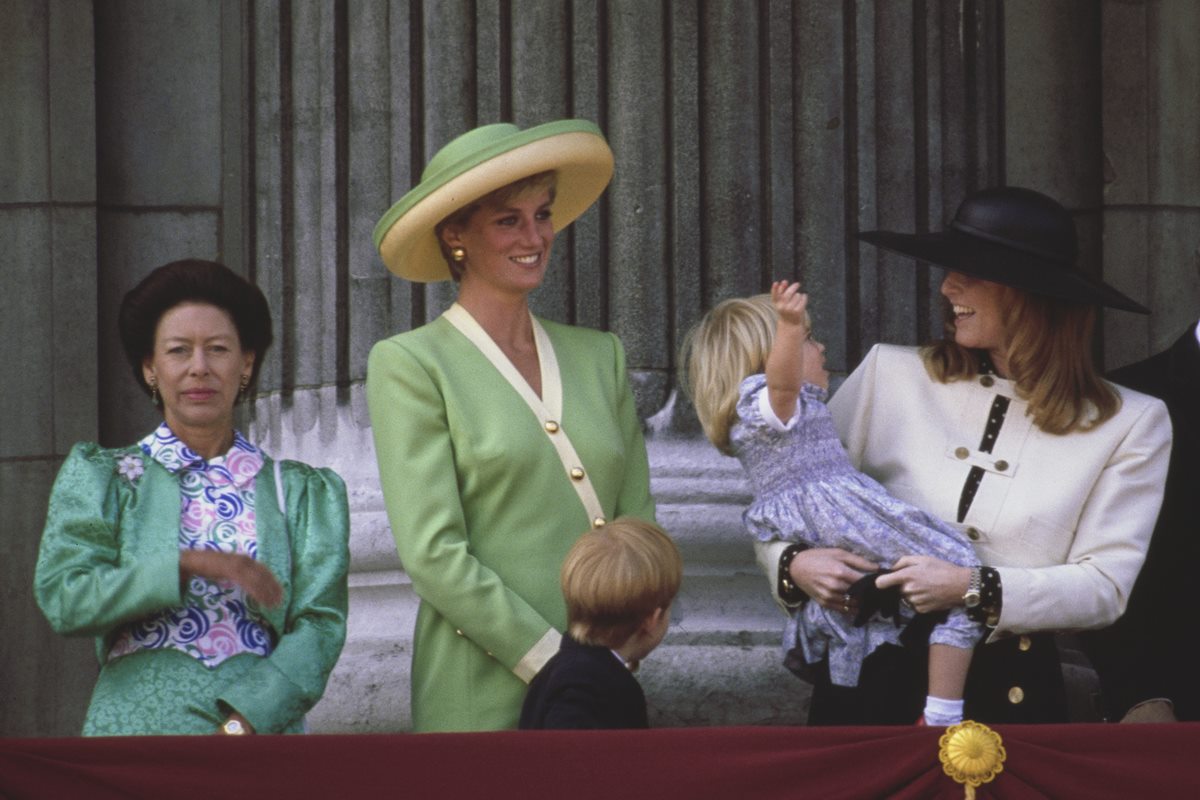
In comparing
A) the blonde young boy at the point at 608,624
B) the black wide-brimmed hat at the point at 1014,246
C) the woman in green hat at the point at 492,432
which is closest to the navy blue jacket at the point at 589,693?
the blonde young boy at the point at 608,624

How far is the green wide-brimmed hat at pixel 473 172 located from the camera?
4.68 meters

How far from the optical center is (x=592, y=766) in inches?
147

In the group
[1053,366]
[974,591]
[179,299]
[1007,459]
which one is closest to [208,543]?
[179,299]

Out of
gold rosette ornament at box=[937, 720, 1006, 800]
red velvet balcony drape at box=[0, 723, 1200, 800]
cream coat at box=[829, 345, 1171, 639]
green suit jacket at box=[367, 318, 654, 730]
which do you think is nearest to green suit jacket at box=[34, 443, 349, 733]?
green suit jacket at box=[367, 318, 654, 730]

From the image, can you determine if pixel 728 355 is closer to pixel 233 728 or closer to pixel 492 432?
pixel 492 432

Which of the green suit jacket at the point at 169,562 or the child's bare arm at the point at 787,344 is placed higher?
the child's bare arm at the point at 787,344

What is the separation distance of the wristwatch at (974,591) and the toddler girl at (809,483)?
0.10 feet

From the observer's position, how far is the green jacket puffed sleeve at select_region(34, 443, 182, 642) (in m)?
4.29

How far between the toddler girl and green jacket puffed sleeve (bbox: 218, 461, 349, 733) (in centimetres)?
76

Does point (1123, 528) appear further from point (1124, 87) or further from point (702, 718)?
point (1124, 87)

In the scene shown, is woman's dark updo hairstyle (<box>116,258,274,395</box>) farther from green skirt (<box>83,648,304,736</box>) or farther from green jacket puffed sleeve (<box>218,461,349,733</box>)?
green skirt (<box>83,648,304,736</box>)

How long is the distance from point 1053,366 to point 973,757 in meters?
1.14

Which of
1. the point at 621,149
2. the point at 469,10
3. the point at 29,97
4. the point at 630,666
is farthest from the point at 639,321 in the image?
the point at 29,97

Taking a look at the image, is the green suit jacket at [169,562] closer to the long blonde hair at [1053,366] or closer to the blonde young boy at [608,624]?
the blonde young boy at [608,624]
